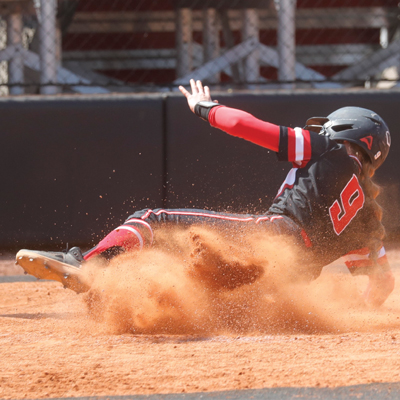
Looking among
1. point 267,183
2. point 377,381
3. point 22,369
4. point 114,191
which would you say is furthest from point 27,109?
point 377,381

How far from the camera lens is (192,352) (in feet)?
7.67

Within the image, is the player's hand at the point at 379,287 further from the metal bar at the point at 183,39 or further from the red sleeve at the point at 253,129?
the metal bar at the point at 183,39

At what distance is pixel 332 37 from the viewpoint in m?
10.9

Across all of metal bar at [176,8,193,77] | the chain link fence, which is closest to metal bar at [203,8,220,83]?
the chain link fence

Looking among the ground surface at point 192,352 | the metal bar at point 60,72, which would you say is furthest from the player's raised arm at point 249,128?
the metal bar at point 60,72

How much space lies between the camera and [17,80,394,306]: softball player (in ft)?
9.07

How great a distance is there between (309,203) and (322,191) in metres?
0.09

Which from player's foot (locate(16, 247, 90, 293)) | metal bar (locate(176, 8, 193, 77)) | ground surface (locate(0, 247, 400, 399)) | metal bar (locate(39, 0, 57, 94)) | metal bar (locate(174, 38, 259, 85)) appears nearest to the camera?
ground surface (locate(0, 247, 400, 399))

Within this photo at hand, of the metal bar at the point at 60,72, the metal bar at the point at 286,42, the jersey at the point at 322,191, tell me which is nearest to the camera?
the jersey at the point at 322,191

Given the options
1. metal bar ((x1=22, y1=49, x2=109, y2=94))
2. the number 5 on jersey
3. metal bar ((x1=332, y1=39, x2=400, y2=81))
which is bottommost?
the number 5 on jersey

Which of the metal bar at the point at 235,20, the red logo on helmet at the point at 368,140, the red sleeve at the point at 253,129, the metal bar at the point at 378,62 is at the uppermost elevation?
the metal bar at the point at 235,20

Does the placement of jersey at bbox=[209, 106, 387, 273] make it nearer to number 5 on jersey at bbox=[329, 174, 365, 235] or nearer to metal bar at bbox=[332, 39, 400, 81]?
number 5 on jersey at bbox=[329, 174, 365, 235]

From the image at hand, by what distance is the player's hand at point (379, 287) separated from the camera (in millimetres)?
→ 3193

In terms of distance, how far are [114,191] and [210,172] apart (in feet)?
2.68
